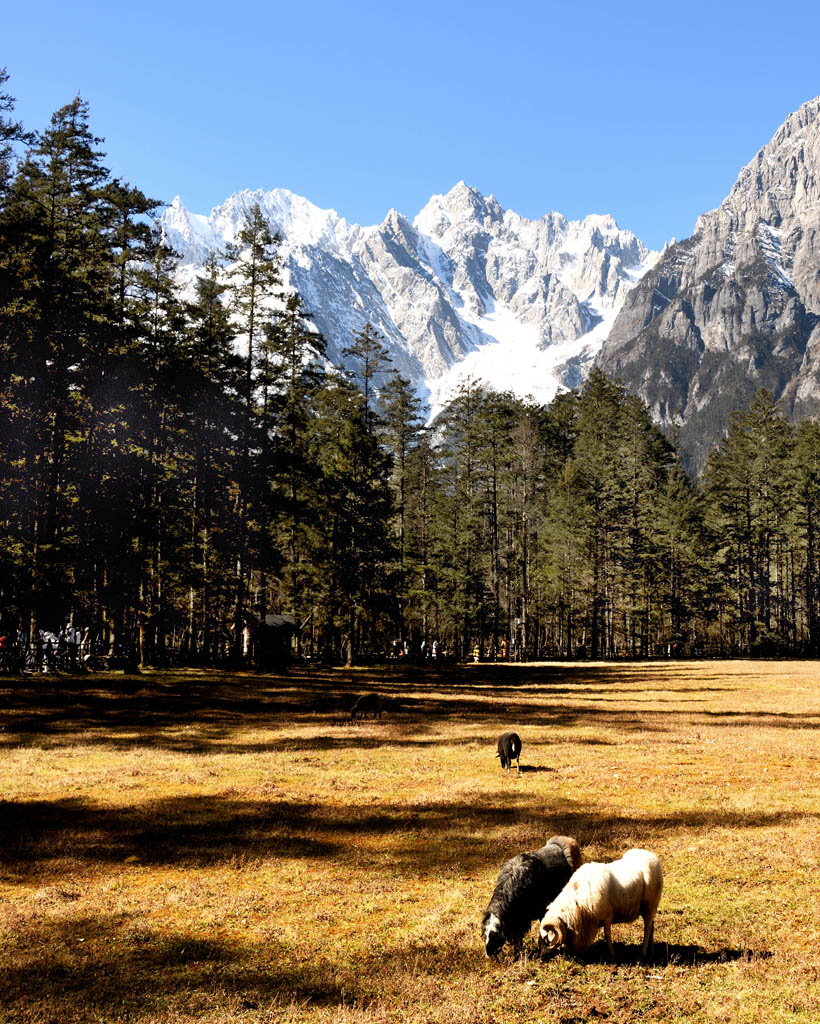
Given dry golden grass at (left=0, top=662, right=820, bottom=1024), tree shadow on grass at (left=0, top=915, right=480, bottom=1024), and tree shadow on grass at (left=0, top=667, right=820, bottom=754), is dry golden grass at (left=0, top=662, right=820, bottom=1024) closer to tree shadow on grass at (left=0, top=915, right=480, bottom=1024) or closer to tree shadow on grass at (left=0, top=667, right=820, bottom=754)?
tree shadow on grass at (left=0, top=915, right=480, bottom=1024)

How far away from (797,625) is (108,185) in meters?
78.3

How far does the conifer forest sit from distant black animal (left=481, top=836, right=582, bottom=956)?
21911mm

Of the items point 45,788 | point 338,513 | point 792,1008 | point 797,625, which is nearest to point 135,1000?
point 792,1008

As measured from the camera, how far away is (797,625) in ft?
252

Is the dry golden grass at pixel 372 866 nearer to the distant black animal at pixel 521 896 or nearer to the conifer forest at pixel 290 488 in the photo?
the distant black animal at pixel 521 896

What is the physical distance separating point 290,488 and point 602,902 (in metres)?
40.2

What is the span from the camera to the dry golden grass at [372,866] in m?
5.62

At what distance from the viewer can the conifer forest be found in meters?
27.0

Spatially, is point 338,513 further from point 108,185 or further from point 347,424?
point 108,185

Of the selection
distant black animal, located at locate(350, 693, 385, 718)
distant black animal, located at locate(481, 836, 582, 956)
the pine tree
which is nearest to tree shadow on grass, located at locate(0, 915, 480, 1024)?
distant black animal, located at locate(481, 836, 582, 956)

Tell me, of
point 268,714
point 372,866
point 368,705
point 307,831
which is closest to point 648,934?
point 372,866

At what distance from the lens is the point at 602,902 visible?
5898 mm

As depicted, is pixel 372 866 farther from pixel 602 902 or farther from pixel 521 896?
pixel 602 902

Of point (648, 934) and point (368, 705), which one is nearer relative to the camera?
point (648, 934)
